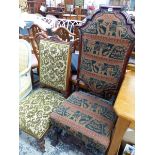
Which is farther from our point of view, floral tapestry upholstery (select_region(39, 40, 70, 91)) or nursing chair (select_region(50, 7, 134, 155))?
floral tapestry upholstery (select_region(39, 40, 70, 91))

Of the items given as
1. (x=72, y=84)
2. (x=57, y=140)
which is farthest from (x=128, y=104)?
(x=57, y=140)

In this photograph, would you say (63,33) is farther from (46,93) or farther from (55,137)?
(55,137)

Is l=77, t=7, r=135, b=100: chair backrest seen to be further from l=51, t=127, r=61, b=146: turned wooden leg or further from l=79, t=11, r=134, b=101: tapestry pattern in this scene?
l=51, t=127, r=61, b=146: turned wooden leg

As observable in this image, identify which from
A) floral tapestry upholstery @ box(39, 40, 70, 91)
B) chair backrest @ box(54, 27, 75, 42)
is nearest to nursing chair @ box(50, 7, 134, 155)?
floral tapestry upholstery @ box(39, 40, 70, 91)

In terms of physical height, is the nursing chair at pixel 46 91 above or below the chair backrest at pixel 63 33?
below

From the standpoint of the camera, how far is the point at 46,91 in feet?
5.00

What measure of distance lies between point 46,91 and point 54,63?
0.30 metres

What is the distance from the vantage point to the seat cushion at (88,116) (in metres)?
1.08

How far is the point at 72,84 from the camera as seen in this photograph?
5.05 feet

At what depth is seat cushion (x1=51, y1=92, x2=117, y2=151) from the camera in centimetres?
108

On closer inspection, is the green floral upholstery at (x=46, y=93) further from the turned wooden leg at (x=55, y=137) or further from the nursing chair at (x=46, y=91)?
the turned wooden leg at (x=55, y=137)

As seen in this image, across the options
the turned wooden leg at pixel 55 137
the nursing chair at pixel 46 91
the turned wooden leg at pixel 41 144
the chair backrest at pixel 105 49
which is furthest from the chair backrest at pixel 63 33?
the turned wooden leg at pixel 41 144

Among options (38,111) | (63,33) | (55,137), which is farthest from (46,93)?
(63,33)
